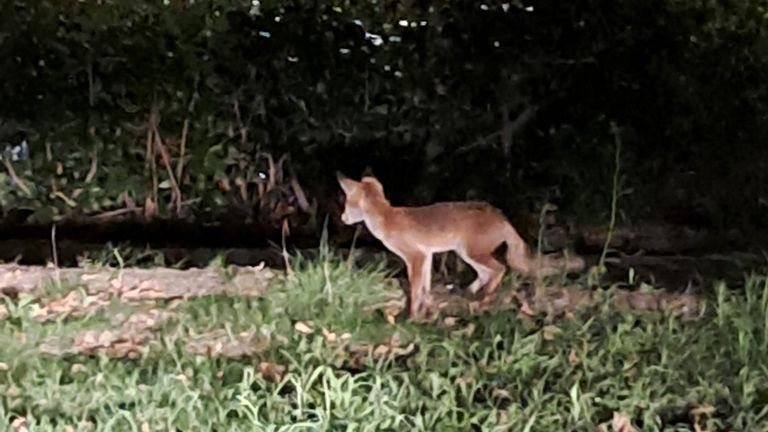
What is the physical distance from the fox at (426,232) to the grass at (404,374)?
0.26 ft

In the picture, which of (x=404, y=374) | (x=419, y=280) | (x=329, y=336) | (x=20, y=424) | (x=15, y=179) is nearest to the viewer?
(x=20, y=424)

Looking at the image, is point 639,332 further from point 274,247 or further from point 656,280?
point 274,247

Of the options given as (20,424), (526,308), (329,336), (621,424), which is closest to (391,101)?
(526,308)

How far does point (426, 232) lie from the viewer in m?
2.24

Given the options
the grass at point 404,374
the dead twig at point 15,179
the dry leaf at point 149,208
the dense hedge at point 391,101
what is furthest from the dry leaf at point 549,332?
the dead twig at point 15,179

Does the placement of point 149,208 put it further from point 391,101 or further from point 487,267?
point 487,267

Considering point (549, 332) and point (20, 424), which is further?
point (549, 332)

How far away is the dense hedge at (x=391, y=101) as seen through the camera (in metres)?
2.75

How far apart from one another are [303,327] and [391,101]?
30.4 inches

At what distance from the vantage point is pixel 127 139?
2781mm

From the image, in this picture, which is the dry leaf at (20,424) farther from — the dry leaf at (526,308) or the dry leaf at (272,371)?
the dry leaf at (526,308)

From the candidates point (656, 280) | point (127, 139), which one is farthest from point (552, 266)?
point (127, 139)

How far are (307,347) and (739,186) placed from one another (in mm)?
1220

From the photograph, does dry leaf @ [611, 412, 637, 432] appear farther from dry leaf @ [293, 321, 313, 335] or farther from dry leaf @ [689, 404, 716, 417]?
dry leaf @ [293, 321, 313, 335]
